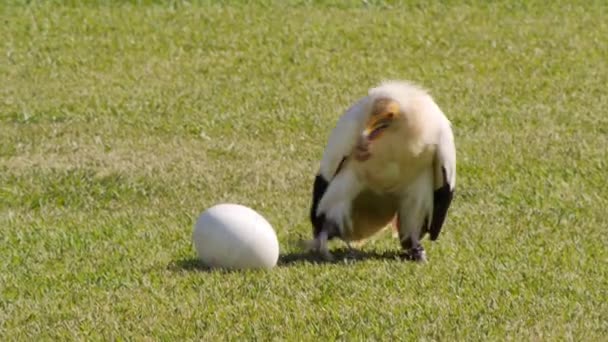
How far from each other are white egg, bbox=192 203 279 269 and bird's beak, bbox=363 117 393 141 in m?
0.74

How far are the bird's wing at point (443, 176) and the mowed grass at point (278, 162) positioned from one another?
0.68 feet

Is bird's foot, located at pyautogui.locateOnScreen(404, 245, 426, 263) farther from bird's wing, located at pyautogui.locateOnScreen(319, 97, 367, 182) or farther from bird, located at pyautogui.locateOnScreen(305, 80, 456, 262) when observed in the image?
bird's wing, located at pyautogui.locateOnScreen(319, 97, 367, 182)

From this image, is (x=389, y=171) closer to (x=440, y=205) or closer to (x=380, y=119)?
(x=380, y=119)

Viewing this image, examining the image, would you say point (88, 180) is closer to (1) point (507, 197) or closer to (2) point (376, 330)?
(1) point (507, 197)

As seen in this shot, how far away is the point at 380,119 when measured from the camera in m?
8.08

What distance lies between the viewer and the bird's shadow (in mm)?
8078

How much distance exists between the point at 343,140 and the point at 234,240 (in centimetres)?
93

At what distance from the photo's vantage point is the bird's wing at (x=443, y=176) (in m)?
8.27

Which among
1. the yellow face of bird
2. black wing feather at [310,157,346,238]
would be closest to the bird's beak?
the yellow face of bird

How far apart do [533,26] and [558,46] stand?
115 centimetres

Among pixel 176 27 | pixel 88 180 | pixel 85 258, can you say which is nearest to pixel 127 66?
pixel 176 27

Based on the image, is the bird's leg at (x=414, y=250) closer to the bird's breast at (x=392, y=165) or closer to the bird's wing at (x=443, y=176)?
the bird's wing at (x=443, y=176)

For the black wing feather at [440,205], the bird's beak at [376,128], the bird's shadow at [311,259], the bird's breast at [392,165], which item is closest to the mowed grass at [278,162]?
the bird's shadow at [311,259]

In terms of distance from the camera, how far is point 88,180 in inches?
415
